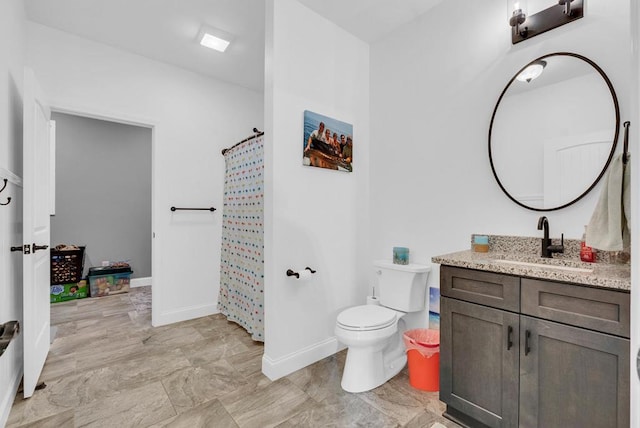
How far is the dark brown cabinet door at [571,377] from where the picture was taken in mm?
1250

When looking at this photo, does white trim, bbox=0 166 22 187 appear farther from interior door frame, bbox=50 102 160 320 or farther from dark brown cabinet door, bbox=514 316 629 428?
dark brown cabinet door, bbox=514 316 629 428

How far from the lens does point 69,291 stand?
4.07m

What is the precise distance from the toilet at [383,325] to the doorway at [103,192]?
390 centimetres

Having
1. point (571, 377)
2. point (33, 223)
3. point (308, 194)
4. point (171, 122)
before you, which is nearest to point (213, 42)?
point (171, 122)

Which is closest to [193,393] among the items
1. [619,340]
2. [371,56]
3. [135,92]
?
[619,340]

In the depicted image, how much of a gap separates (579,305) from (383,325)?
104 cm

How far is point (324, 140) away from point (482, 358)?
1749mm

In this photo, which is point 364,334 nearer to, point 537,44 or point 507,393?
point 507,393

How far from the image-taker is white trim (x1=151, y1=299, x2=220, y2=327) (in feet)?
10.4

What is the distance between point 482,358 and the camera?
5.30 feet

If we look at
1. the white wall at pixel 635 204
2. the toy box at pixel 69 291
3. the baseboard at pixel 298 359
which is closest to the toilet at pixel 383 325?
the baseboard at pixel 298 359

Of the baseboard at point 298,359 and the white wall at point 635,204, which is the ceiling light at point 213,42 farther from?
the white wall at point 635,204

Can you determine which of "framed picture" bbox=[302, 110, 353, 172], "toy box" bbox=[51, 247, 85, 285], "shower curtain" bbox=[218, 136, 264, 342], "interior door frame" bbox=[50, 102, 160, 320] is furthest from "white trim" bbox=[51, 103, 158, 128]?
"toy box" bbox=[51, 247, 85, 285]

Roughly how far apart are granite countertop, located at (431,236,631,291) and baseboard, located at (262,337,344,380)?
3.98 feet
